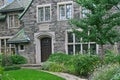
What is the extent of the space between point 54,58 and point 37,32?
557 centimetres

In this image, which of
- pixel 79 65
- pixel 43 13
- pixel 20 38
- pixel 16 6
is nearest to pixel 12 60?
pixel 20 38

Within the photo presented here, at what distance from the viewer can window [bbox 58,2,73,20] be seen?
2777cm

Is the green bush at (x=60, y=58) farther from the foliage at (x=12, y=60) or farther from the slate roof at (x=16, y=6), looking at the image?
the slate roof at (x=16, y=6)

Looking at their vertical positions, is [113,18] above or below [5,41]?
above

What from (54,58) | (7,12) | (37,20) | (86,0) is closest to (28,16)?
(37,20)

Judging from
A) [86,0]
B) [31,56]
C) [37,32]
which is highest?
[86,0]

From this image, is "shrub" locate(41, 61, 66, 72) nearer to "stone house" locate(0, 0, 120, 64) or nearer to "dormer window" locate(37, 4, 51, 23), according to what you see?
"stone house" locate(0, 0, 120, 64)

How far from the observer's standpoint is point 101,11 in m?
19.1

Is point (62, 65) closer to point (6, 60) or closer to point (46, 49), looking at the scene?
point (6, 60)

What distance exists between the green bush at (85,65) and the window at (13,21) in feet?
45.3

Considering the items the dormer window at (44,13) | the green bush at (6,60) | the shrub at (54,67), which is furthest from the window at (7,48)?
the shrub at (54,67)

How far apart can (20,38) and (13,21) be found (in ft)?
10.5

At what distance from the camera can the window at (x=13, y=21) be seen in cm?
3250

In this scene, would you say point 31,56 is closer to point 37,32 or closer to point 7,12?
point 37,32
